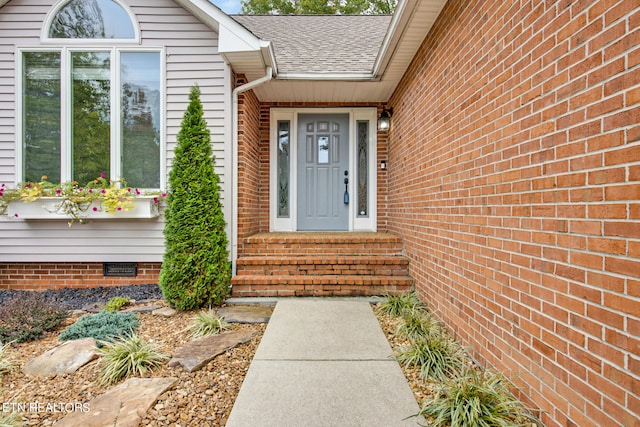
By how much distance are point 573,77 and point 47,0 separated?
5.75m

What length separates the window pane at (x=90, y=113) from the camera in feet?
13.4

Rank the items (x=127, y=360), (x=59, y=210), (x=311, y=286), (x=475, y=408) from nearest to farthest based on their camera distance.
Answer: (x=475, y=408) < (x=127, y=360) < (x=311, y=286) < (x=59, y=210)

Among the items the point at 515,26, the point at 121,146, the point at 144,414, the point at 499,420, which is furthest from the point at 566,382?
the point at 121,146

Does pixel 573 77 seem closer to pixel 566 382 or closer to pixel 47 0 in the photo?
pixel 566 382

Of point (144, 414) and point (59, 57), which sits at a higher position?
point (59, 57)

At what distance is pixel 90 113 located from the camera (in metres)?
4.12

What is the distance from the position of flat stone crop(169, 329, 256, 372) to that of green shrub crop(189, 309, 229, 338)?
0.10 meters

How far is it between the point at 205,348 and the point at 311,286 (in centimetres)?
151

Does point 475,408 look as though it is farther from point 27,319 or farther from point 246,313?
point 27,319

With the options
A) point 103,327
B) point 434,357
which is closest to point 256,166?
point 103,327

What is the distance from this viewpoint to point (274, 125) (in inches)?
211

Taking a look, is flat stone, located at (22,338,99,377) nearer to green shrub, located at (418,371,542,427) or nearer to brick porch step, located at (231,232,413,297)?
brick porch step, located at (231,232,413,297)

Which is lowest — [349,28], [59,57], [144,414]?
[144,414]

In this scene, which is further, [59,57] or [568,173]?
[59,57]
